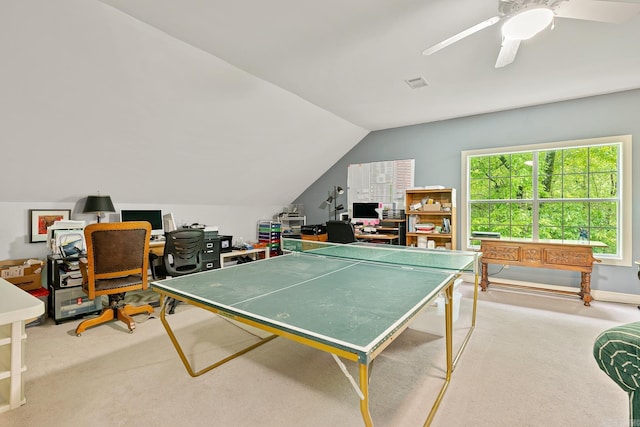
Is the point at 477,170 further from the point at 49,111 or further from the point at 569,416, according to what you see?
the point at 49,111

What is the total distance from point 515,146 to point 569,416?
3.74 meters

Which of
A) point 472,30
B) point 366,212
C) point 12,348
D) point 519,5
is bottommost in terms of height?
point 12,348

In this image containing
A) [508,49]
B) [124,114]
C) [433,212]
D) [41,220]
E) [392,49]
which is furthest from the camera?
[433,212]

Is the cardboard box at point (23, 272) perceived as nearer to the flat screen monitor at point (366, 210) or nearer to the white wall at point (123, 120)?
the white wall at point (123, 120)

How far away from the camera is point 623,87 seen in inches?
142

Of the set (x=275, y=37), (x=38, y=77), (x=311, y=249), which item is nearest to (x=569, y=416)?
(x=311, y=249)

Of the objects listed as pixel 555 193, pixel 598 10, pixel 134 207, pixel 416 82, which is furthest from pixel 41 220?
pixel 555 193

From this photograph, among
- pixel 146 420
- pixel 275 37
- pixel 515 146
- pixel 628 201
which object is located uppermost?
pixel 275 37

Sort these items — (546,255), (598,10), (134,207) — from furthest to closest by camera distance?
(134,207) < (546,255) < (598,10)

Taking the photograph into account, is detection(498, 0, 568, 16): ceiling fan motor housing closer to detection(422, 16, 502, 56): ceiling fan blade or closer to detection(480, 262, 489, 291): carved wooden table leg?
detection(422, 16, 502, 56): ceiling fan blade

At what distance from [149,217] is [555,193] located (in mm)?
5810

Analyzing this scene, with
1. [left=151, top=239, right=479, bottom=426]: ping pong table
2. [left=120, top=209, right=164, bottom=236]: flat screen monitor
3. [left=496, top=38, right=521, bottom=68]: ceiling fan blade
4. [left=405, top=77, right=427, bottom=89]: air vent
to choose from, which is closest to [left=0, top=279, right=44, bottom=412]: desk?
[left=151, top=239, right=479, bottom=426]: ping pong table

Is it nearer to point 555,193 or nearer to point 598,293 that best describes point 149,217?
point 555,193

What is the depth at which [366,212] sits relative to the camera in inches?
219
